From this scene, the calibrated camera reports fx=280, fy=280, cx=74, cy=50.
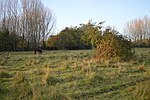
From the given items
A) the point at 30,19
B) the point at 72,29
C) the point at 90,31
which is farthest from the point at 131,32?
the point at 90,31

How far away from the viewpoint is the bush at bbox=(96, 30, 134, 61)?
76.1 ft

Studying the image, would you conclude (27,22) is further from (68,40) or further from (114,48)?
(114,48)

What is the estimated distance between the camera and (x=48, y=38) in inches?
2783

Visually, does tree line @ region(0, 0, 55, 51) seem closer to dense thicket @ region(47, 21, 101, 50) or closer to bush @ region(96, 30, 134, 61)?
dense thicket @ region(47, 21, 101, 50)

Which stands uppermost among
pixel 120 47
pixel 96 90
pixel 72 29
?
pixel 72 29

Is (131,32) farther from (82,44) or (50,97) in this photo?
(50,97)

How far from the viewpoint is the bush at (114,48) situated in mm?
23203

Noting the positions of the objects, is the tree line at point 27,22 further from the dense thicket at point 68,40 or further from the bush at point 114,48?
the bush at point 114,48

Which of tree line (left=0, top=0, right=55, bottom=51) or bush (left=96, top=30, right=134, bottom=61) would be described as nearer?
bush (left=96, top=30, right=134, bottom=61)

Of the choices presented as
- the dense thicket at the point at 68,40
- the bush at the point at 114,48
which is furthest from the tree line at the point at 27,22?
the bush at the point at 114,48

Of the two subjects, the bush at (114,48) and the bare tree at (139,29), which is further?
the bare tree at (139,29)

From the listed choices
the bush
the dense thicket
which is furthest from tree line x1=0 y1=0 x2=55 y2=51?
the bush

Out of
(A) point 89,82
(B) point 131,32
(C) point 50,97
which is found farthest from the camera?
(B) point 131,32

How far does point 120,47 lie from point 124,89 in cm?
1398
